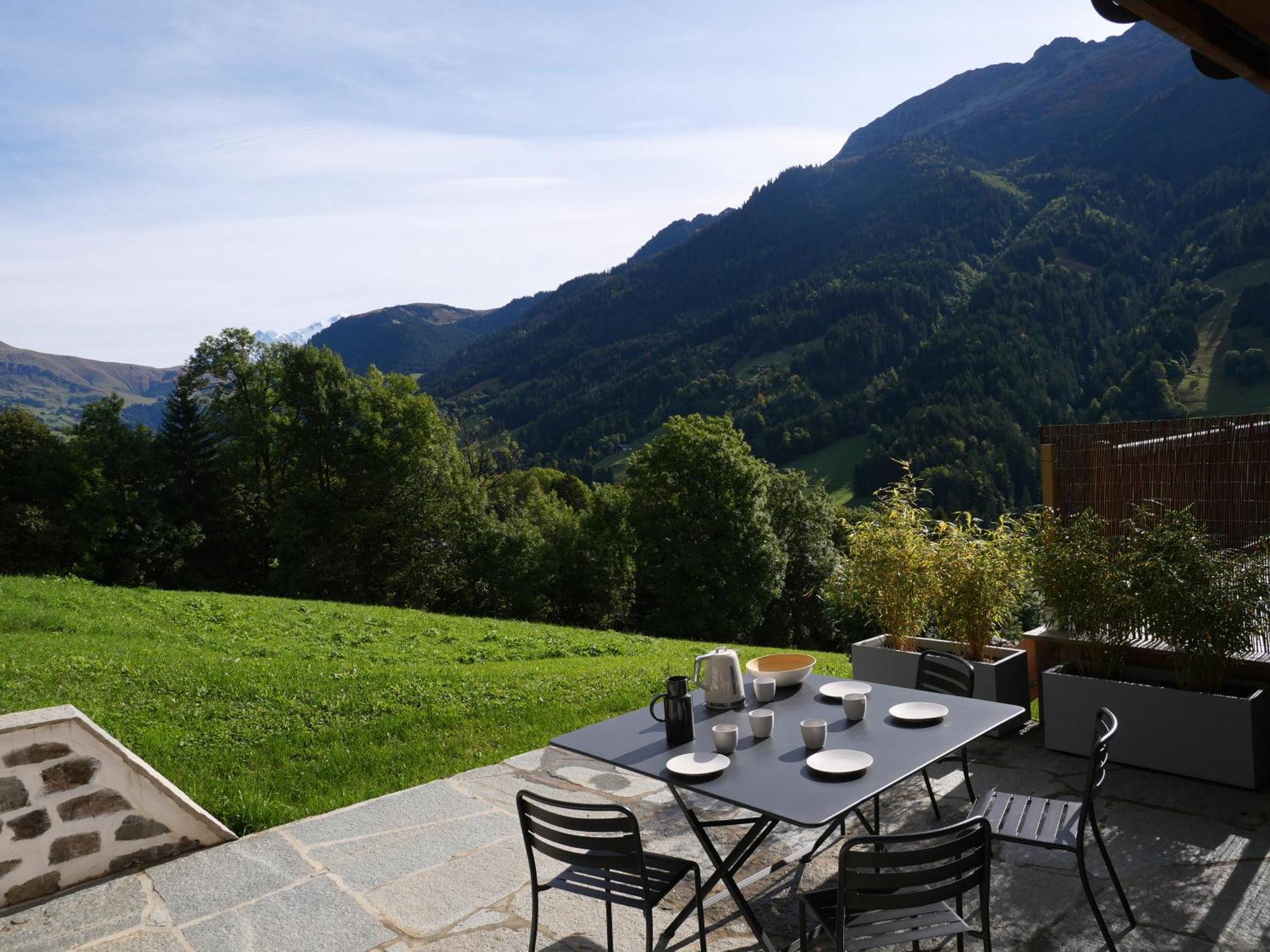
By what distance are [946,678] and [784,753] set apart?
1.68 metres

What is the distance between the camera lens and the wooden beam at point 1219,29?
2.07 meters

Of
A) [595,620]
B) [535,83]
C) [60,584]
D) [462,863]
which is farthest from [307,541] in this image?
[462,863]

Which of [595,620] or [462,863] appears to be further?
[595,620]

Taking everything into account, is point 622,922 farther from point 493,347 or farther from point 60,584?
point 493,347

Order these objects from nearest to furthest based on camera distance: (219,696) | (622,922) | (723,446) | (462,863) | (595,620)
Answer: (622,922) → (462,863) → (219,696) → (723,446) → (595,620)

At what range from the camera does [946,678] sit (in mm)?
4148

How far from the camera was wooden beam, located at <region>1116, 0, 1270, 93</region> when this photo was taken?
2072 millimetres

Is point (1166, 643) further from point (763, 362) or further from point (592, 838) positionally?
point (763, 362)

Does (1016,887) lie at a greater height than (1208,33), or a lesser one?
lesser

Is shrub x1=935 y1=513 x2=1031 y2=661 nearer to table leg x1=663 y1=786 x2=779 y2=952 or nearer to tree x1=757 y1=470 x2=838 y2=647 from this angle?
table leg x1=663 y1=786 x2=779 y2=952

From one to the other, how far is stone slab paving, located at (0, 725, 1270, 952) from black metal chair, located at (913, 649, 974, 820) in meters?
0.18

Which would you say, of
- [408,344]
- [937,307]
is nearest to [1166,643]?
[937,307]

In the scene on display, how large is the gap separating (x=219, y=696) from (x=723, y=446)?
1922 centimetres

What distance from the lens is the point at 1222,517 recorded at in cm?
488
